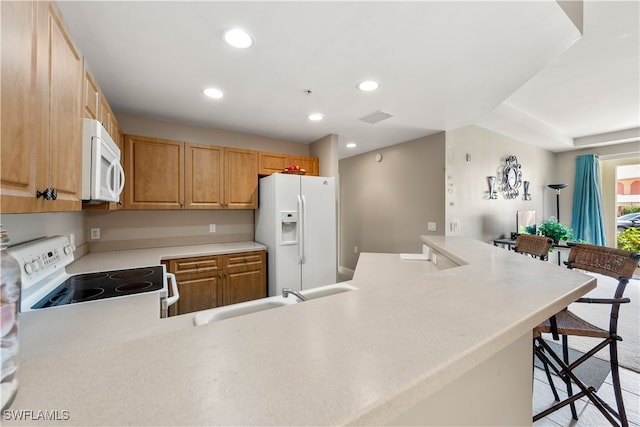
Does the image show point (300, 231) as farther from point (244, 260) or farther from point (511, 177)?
point (511, 177)

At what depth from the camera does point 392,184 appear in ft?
14.1

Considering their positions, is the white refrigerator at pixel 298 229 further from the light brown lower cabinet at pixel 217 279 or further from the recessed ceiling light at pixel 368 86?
the recessed ceiling light at pixel 368 86

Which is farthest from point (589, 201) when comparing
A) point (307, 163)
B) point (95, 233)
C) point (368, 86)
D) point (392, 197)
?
point (95, 233)

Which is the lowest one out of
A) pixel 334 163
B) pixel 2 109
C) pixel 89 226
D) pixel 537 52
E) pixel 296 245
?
pixel 296 245

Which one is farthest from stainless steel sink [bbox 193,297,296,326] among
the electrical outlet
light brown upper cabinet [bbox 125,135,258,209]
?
the electrical outlet

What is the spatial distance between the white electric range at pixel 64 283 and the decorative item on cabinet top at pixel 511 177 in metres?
5.12

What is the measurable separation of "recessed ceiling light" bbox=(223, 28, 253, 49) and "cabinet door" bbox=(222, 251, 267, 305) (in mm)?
2056

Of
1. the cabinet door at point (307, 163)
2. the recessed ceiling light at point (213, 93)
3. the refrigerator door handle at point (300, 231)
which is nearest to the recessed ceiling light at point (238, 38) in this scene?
the recessed ceiling light at point (213, 93)

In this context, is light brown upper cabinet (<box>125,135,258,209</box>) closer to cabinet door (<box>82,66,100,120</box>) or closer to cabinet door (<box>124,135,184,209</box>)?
cabinet door (<box>124,135,184,209</box>)

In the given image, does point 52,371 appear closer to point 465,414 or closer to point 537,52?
point 465,414

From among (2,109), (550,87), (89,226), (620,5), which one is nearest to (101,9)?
(2,109)

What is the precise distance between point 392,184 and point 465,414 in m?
3.71

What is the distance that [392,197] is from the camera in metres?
4.28

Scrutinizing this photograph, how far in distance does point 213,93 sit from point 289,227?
62.6 inches
